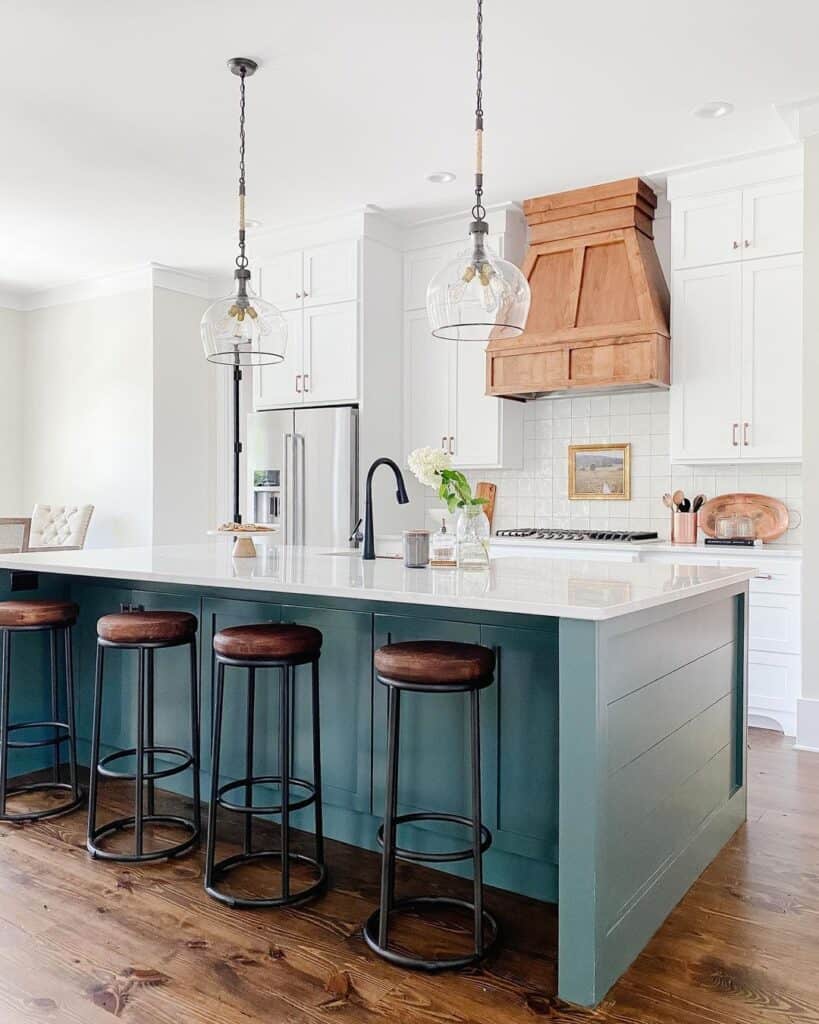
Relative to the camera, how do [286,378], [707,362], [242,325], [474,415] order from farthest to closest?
[286,378] < [474,415] < [707,362] < [242,325]

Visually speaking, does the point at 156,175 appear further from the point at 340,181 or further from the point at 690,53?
the point at 690,53

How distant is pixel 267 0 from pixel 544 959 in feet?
10.6

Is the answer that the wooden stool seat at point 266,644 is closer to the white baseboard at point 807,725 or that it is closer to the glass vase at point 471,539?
the glass vase at point 471,539

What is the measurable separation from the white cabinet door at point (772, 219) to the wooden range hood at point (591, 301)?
0.55 m

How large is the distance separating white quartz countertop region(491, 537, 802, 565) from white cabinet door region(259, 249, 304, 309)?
2.34 metres

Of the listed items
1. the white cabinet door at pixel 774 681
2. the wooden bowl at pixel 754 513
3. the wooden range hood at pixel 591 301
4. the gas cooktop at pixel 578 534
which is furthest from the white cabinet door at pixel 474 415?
the white cabinet door at pixel 774 681

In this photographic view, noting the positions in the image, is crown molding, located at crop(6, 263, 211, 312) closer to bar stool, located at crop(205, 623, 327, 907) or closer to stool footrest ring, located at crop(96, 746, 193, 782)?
stool footrest ring, located at crop(96, 746, 193, 782)

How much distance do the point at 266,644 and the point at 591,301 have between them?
322 cm

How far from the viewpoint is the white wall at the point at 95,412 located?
6.72m

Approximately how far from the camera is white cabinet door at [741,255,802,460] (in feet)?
14.2

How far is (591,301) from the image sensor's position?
4844 millimetres

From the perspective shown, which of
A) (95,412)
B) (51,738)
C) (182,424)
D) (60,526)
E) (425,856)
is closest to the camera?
(425,856)

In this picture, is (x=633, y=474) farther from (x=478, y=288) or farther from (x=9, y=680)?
(x=9, y=680)

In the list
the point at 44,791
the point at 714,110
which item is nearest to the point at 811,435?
the point at 714,110
